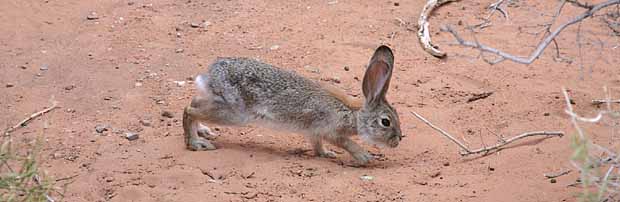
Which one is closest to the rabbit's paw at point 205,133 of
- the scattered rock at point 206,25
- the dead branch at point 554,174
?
the scattered rock at point 206,25

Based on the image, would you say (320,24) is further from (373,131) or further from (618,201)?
(618,201)

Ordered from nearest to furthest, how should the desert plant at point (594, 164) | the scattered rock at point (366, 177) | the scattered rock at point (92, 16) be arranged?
the desert plant at point (594, 164), the scattered rock at point (366, 177), the scattered rock at point (92, 16)

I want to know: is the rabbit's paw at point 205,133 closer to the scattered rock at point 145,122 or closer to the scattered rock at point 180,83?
the scattered rock at point 145,122

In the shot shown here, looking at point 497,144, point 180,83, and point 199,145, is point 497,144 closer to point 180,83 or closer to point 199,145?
point 199,145

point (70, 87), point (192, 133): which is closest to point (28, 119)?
point (70, 87)

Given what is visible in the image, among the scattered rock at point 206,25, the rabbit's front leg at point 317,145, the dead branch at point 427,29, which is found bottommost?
the rabbit's front leg at point 317,145

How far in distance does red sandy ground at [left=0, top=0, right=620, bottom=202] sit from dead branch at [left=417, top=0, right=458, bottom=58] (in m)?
0.09

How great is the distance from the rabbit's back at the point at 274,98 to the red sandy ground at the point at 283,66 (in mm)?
253

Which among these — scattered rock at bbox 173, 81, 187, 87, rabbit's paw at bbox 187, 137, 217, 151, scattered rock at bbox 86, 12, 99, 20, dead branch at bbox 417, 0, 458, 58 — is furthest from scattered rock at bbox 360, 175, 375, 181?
scattered rock at bbox 86, 12, 99, 20

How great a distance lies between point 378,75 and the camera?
6.46m

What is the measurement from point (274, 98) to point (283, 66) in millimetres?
1338

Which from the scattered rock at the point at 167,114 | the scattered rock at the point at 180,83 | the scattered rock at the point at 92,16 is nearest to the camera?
the scattered rock at the point at 167,114

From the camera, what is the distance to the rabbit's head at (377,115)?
6.47m

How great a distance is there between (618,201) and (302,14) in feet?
15.0
